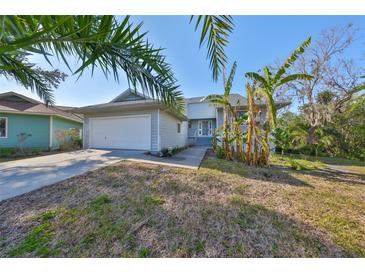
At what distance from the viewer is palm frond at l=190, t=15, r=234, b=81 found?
2.09m

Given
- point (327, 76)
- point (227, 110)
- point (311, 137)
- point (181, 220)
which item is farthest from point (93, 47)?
point (327, 76)

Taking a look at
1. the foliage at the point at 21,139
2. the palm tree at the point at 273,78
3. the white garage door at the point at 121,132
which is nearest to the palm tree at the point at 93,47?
the palm tree at the point at 273,78

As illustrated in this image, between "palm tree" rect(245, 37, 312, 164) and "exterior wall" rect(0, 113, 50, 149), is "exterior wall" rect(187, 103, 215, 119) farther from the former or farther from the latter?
"exterior wall" rect(0, 113, 50, 149)

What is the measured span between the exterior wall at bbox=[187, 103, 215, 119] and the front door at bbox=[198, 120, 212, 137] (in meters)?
0.67

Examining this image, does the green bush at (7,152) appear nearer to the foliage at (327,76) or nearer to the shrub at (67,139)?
the shrub at (67,139)

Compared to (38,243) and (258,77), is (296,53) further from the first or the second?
(38,243)

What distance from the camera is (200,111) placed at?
62.5 feet

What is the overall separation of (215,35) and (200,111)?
16.9 metres

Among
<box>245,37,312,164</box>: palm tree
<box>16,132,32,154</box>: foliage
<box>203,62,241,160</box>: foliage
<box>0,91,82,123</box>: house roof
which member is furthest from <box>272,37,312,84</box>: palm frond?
<box>16,132,32,154</box>: foliage

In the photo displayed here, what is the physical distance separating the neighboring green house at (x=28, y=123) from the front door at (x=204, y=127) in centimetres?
1314
